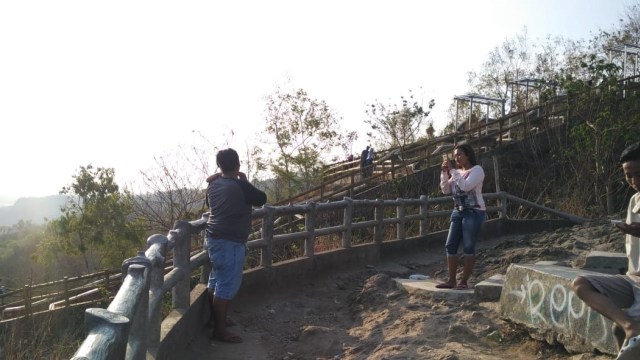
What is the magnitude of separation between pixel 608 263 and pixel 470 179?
1.55 metres

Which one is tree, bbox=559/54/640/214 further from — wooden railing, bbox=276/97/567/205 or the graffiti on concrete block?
the graffiti on concrete block

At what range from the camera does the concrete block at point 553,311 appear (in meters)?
4.32

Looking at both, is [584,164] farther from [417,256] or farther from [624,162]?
[624,162]

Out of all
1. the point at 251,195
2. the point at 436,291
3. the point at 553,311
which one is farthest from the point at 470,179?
the point at 251,195

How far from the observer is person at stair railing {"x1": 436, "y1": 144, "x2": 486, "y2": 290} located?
22.0 feet

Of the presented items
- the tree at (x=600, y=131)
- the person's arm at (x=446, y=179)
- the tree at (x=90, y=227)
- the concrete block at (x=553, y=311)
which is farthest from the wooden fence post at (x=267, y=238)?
the tree at (x=90, y=227)

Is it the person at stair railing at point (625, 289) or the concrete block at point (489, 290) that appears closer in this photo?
the person at stair railing at point (625, 289)

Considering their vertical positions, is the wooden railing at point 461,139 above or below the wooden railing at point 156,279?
above

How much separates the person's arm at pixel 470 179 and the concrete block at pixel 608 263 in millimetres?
1324

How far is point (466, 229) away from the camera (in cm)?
677

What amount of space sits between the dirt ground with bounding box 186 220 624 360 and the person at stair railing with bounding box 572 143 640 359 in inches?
32.0

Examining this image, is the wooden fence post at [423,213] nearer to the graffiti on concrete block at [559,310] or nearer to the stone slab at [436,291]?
the stone slab at [436,291]

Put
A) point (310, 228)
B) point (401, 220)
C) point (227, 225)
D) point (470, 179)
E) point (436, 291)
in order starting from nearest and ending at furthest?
point (227, 225)
point (470, 179)
point (436, 291)
point (310, 228)
point (401, 220)

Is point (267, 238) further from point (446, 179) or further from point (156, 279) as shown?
point (156, 279)
